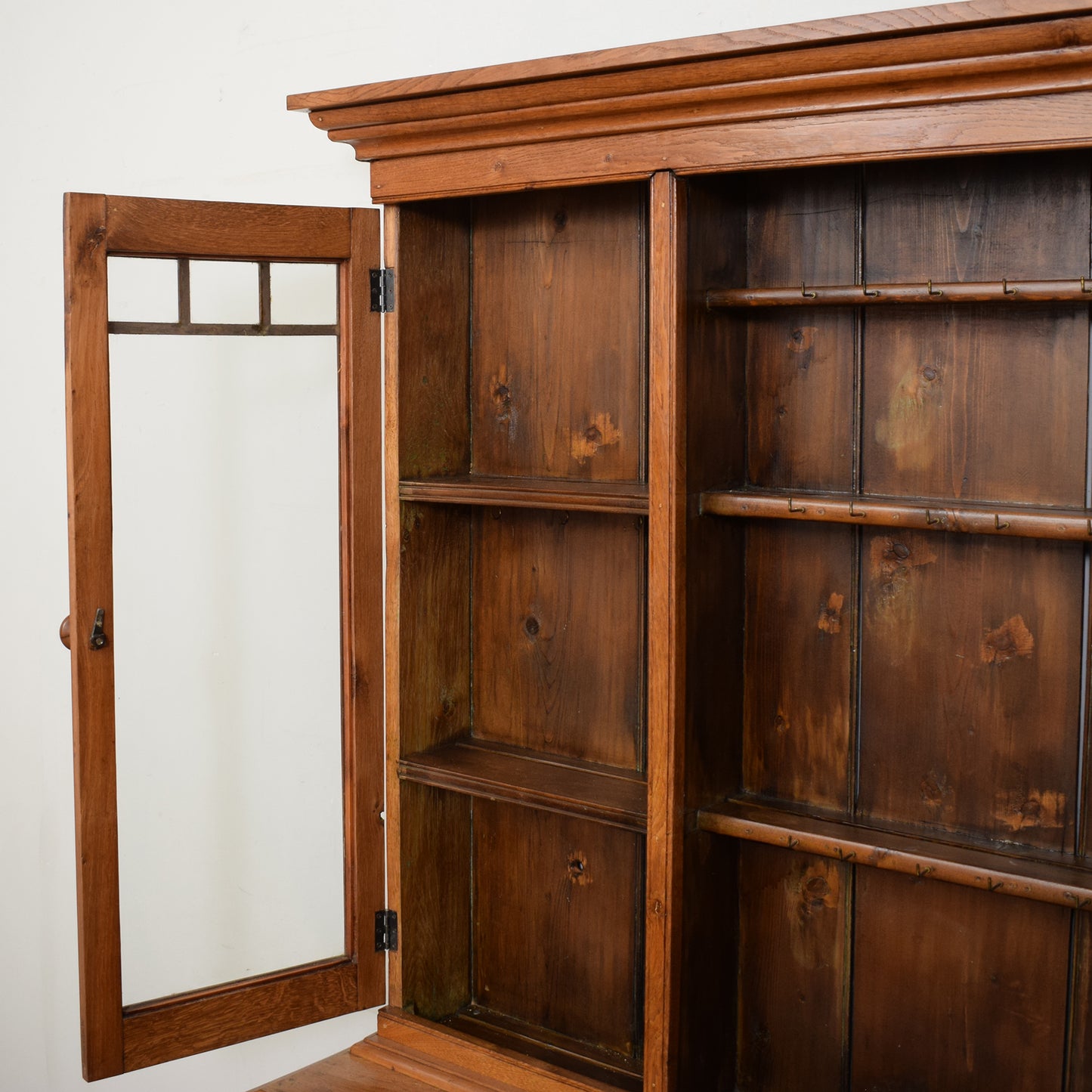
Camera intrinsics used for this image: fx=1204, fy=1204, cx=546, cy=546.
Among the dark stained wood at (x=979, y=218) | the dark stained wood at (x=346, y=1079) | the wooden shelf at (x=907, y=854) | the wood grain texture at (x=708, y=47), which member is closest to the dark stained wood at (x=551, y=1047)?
the dark stained wood at (x=346, y=1079)

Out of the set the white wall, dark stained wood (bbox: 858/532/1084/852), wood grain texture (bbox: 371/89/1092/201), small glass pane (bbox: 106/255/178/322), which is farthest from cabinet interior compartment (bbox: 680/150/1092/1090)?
small glass pane (bbox: 106/255/178/322)

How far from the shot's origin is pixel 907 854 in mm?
→ 1854

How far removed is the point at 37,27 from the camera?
313cm

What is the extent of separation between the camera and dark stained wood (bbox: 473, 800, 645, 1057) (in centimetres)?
235

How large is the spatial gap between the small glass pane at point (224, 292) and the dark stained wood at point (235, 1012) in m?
1.27

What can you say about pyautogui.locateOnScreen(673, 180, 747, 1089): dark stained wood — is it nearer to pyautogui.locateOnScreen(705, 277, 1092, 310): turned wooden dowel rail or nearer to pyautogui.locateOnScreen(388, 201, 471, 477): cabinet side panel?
pyautogui.locateOnScreen(705, 277, 1092, 310): turned wooden dowel rail

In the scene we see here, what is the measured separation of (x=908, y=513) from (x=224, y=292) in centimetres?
129

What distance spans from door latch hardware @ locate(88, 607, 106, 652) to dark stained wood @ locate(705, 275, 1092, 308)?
117 cm

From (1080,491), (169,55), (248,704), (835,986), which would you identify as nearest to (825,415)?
(1080,491)

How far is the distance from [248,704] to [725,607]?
97 cm

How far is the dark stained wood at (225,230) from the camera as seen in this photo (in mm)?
2074

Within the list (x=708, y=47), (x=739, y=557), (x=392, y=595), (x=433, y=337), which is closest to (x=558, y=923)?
(x=392, y=595)

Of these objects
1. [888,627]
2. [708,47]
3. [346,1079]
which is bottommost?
[346,1079]

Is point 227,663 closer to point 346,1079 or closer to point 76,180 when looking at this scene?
point 346,1079
